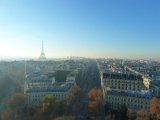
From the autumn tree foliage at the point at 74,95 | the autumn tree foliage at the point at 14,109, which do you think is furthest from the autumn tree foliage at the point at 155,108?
the autumn tree foliage at the point at 14,109

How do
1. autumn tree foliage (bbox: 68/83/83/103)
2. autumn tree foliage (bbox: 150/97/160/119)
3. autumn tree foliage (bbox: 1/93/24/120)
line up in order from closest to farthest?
1. autumn tree foliage (bbox: 1/93/24/120)
2. autumn tree foliage (bbox: 150/97/160/119)
3. autumn tree foliage (bbox: 68/83/83/103)

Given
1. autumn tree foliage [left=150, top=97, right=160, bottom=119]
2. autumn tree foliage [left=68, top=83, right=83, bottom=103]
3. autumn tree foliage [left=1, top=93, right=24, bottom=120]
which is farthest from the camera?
autumn tree foliage [left=68, top=83, right=83, bottom=103]

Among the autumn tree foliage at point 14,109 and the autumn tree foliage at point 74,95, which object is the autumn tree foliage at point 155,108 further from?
the autumn tree foliage at point 14,109

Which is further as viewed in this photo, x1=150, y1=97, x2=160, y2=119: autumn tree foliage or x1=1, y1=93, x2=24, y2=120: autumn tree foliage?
x1=150, y1=97, x2=160, y2=119: autumn tree foliage

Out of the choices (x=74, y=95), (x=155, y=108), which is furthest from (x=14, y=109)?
(x=155, y=108)

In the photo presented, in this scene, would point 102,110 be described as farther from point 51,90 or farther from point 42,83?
point 42,83

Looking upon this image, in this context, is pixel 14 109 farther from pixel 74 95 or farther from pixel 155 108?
pixel 155 108

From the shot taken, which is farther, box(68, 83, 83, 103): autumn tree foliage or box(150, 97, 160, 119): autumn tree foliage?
box(68, 83, 83, 103): autumn tree foliage

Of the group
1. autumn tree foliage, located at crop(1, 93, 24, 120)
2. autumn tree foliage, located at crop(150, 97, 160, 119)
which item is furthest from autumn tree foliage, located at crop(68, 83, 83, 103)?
autumn tree foliage, located at crop(150, 97, 160, 119)

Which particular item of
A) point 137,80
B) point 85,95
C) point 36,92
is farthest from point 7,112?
point 137,80

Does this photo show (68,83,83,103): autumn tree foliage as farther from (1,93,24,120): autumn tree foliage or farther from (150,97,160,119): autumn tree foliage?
(150,97,160,119): autumn tree foliage

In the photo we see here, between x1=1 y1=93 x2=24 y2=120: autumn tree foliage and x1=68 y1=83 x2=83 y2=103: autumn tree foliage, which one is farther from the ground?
x1=68 y1=83 x2=83 y2=103: autumn tree foliage
